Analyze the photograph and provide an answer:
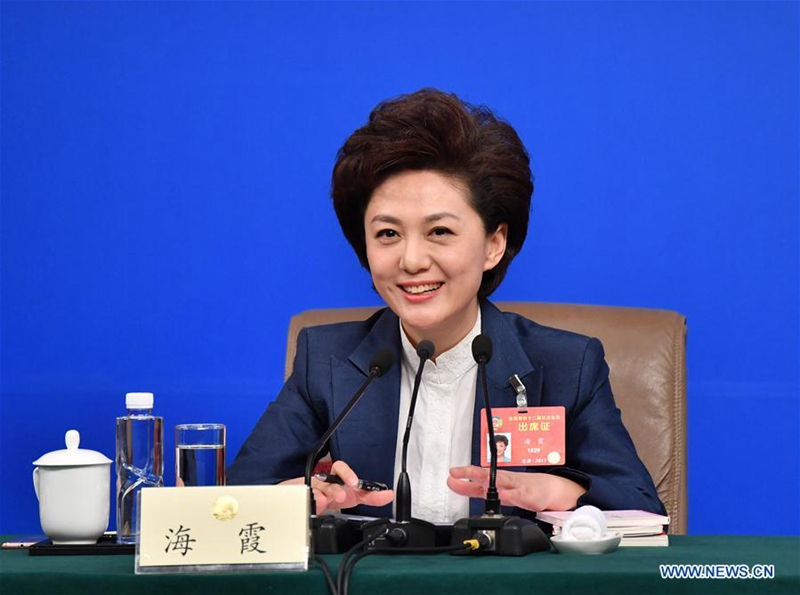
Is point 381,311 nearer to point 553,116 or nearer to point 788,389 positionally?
point 553,116

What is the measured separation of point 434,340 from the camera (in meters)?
1.95

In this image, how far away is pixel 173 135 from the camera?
2629mm

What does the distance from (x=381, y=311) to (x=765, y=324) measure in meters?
0.97

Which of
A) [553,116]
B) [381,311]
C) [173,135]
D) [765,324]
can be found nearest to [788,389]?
→ [765,324]

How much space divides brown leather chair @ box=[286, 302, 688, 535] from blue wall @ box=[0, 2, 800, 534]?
0.39 meters

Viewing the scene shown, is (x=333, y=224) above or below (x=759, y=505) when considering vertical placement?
above

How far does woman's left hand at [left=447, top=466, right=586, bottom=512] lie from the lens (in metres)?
1.52

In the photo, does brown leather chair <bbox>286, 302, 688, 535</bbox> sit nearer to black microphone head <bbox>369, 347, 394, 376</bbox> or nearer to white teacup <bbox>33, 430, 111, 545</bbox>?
black microphone head <bbox>369, 347, 394, 376</bbox>

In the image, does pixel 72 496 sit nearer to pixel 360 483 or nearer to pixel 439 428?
pixel 360 483

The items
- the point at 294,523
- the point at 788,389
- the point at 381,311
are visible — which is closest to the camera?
the point at 294,523

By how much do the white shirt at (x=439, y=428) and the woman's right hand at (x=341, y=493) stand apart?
0.95ft

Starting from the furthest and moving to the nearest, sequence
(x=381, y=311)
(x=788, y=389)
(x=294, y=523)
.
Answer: (x=788, y=389) < (x=381, y=311) < (x=294, y=523)

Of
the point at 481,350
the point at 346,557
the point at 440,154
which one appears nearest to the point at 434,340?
the point at 440,154

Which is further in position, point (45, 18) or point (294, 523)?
point (45, 18)
